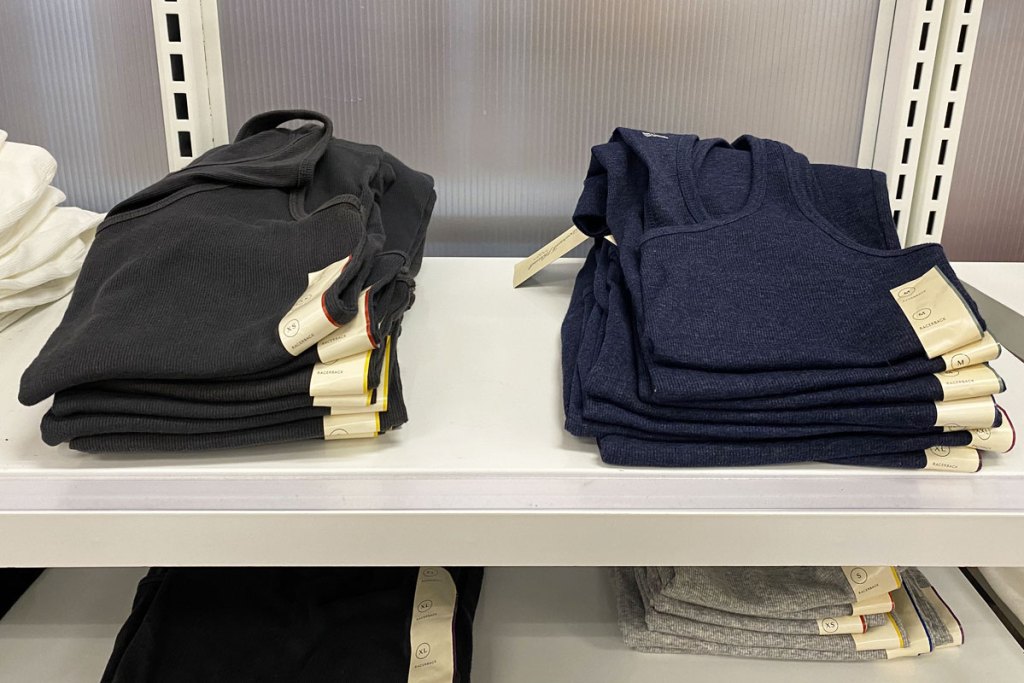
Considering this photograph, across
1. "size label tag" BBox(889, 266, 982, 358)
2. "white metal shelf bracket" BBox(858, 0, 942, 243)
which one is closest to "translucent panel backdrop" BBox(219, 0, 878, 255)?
"white metal shelf bracket" BBox(858, 0, 942, 243)

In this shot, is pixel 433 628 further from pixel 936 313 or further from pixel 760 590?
pixel 936 313

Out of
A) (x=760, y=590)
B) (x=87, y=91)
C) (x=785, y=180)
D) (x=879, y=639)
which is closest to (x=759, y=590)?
(x=760, y=590)

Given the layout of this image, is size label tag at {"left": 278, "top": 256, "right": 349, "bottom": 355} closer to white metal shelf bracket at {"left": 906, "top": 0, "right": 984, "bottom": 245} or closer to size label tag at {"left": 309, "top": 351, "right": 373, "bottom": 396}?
size label tag at {"left": 309, "top": 351, "right": 373, "bottom": 396}

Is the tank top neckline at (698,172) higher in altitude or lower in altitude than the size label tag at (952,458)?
higher

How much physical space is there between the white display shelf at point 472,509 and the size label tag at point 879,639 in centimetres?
19

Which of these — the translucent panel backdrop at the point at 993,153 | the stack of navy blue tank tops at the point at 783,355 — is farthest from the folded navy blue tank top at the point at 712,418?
the translucent panel backdrop at the point at 993,153

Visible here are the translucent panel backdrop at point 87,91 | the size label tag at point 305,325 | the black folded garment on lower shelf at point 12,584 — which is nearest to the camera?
the size label tag at point 305,325

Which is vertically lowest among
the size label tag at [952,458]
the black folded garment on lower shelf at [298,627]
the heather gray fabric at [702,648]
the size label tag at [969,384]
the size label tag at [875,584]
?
the heather gray fabric at [702,648]

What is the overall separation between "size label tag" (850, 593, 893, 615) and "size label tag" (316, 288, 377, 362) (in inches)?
17.7

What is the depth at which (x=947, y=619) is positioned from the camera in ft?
2.43

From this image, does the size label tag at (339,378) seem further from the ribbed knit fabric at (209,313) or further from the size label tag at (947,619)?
the size label tag at (947,619)

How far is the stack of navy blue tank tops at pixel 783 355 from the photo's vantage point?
0.55m

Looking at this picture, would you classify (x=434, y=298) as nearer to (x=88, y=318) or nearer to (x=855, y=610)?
(x=88, y=318)

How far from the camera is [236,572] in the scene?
732 mm
